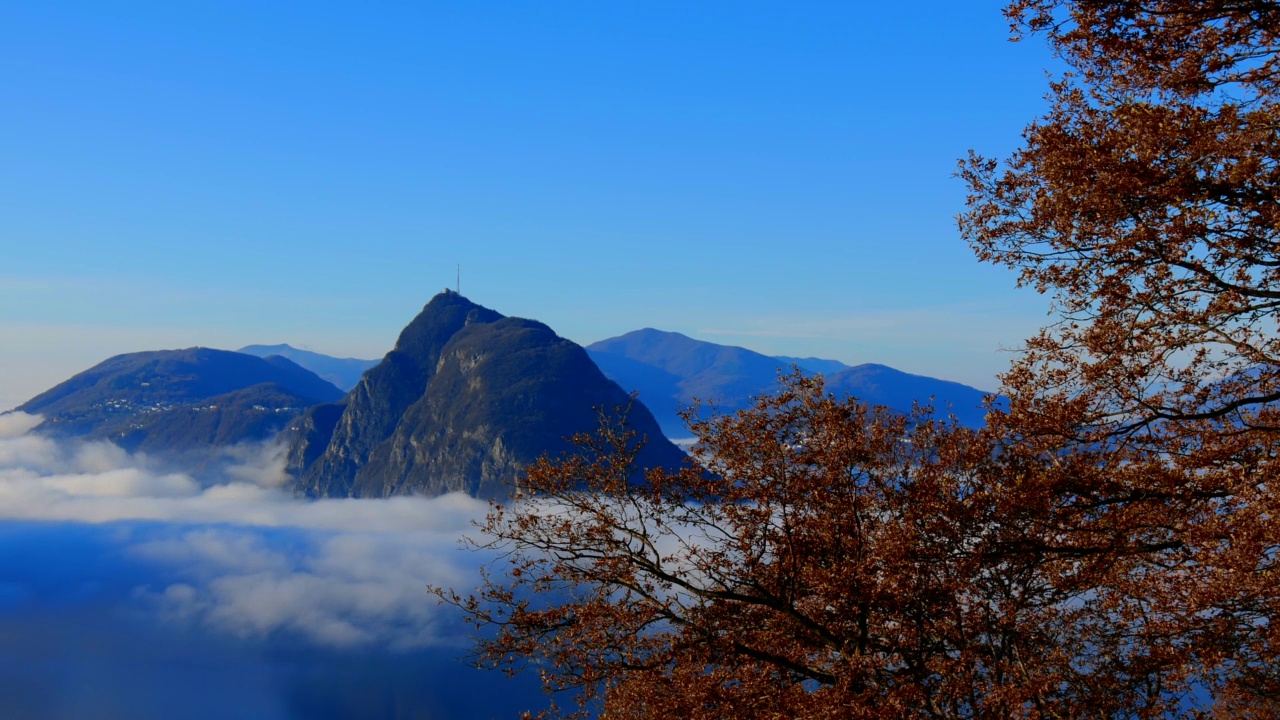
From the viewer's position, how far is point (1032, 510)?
1308cm

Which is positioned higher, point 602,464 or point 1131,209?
point 1131,209

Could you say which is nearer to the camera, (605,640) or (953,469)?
(953,469)

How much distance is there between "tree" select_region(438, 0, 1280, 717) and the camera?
11891mm

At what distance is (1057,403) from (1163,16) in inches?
198

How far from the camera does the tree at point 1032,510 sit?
11.9m

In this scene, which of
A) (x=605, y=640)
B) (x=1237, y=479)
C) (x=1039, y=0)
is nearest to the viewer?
(x=1237, y=479)

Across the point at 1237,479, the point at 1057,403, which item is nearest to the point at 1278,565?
the point at 1237,479

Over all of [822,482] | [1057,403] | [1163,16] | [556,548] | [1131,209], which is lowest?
[556,548]

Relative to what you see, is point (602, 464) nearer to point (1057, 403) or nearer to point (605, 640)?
point (605, 640)

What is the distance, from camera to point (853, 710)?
40.1ft

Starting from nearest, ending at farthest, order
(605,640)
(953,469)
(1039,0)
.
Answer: (1039,0) → (953,469) → (605,640)

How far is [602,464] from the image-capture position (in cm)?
1611

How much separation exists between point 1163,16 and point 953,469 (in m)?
6.54

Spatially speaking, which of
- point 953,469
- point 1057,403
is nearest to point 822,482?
point 953,469
